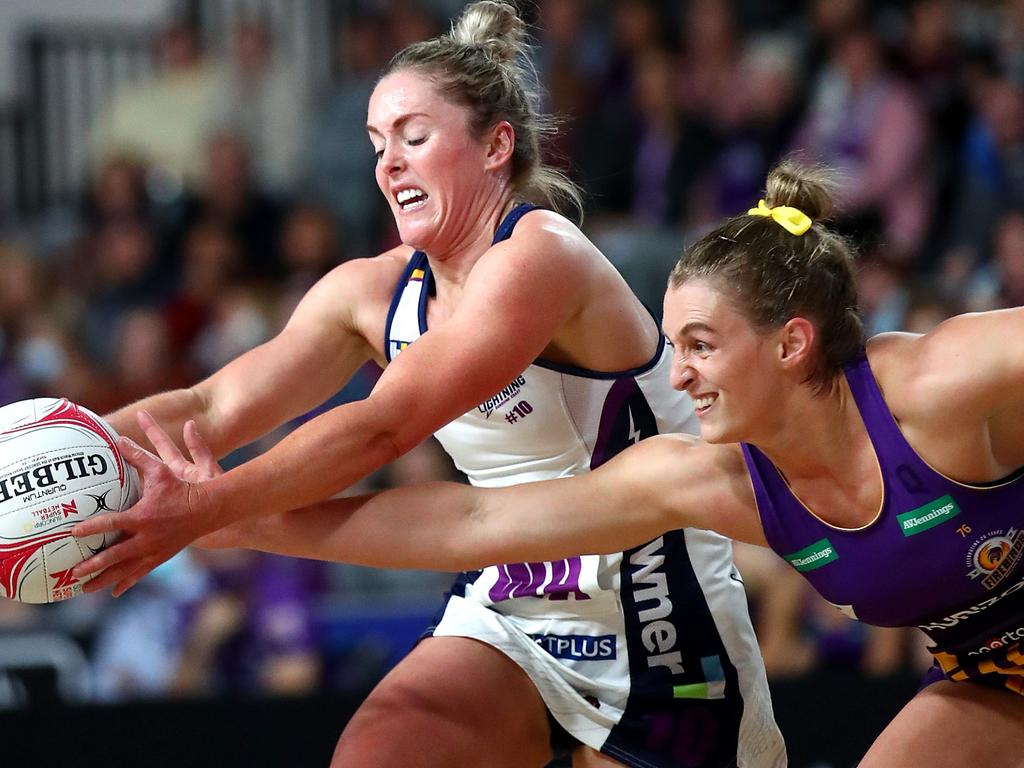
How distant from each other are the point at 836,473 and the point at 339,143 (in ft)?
18.5

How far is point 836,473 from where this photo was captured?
8.10ft

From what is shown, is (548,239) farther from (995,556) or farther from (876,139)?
(876,139)

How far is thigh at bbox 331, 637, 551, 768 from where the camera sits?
2715mm

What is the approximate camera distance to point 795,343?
244 cm

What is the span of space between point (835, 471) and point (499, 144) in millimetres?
944

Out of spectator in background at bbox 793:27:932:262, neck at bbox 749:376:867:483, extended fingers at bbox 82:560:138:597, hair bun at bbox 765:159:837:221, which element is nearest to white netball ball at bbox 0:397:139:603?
extended fingers at bbox 82:560:138:597

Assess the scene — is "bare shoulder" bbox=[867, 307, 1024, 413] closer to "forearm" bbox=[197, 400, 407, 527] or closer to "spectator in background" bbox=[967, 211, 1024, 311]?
→ "forearm" bbox=[197, 400, 407, 527]

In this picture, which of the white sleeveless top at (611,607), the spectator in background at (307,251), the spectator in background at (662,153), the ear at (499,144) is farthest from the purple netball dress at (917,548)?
the spectator in background at (307,251)

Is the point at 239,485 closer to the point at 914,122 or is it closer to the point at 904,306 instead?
the point at 904,306

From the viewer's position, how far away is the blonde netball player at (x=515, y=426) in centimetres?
277

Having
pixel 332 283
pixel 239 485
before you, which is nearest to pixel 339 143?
pixel 332 283

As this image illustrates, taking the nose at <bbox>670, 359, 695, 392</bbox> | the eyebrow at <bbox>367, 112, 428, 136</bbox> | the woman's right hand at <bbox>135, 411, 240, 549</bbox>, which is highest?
the eyebrow at <bbox>367, 112, 428, 136</bbox>

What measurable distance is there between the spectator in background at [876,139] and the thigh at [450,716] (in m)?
3.77

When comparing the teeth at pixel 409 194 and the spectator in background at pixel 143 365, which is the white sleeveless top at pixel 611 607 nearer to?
the teeth at pixel 409 194
